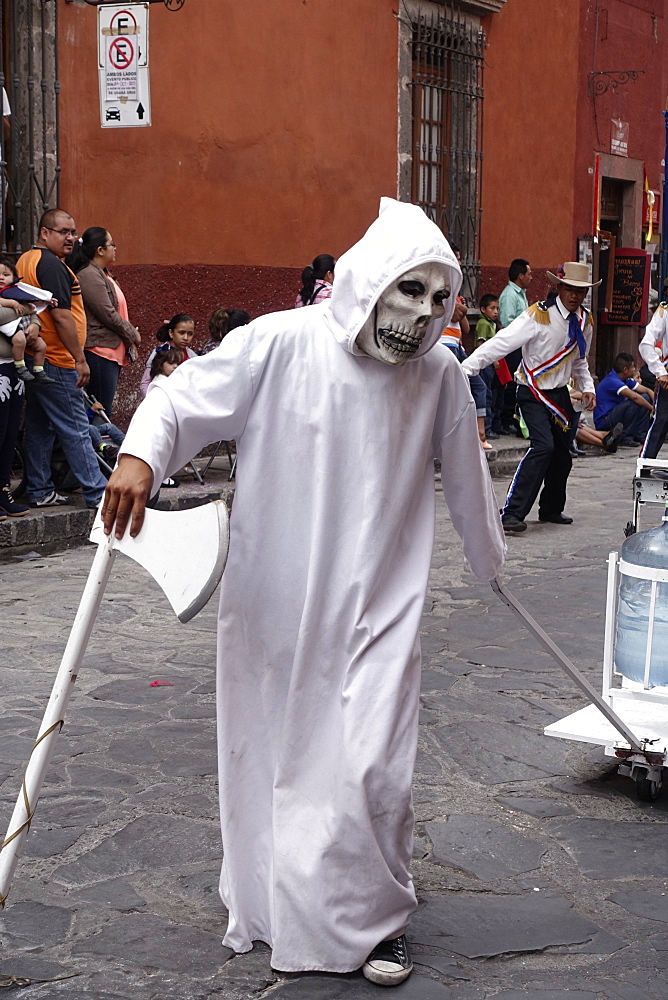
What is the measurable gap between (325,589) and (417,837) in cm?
118

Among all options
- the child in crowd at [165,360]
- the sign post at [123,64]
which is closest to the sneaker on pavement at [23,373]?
the child in crowd at [165,360]

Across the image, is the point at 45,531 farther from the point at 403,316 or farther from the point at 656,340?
the point at 403,316

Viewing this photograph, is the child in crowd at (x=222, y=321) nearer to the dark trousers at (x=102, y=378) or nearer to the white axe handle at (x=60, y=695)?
the dark trousers at (x=102, y=378)

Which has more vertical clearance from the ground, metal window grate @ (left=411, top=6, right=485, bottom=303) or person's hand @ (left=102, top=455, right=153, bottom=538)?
metal window grate @ (left=411, top=6, right=485, bottom=303)

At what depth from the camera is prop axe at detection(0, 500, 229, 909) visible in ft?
9.68

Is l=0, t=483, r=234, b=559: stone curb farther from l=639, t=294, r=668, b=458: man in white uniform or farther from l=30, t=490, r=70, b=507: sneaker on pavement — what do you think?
l=639, t=294, r=668, b=458: man in white uniform

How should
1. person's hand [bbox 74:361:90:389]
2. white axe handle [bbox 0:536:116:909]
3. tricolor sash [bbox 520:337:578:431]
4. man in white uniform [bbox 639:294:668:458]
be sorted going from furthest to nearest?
man in white uniform [bbox 639:294:668:458] → tricolor sash [bbox 520:337:578:431] → person's hand [bbox 74:361:90:389] → white axe handle [bbox 0:536:116:909]

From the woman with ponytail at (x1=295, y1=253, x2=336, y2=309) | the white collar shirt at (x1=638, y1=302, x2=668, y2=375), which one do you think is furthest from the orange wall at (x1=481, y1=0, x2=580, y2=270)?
the woman with ponytail at (x1=295, y1=253, x2=336, y2=309)

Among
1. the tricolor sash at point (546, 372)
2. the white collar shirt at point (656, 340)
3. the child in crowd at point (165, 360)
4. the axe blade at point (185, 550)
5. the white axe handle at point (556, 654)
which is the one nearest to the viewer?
the axe blade at point (185, 550)

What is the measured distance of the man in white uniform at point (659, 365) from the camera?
39.5 ft

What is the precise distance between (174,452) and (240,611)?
1.44 feet

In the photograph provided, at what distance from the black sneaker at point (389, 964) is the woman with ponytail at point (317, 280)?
915 centimetres

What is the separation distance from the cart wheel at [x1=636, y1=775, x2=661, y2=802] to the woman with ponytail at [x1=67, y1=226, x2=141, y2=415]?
6634 mm

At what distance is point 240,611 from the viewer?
136 inches
